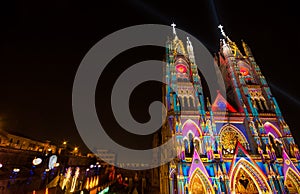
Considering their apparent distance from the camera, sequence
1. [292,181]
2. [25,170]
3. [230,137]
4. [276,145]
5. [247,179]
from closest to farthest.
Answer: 1. [25,170]
2. [292,181]
3. [247,179]
4. [276,145]
5. [230,137]

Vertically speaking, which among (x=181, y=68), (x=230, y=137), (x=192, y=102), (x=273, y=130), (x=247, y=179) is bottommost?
(x=247, y=179)

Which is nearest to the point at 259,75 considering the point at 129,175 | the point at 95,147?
the point at 129,175

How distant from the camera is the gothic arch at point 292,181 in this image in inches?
737

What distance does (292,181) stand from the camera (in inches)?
753

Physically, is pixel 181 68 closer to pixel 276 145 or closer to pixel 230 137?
pixel 230 137

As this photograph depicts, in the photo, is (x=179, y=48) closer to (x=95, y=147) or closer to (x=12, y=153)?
(x=12, y=153)

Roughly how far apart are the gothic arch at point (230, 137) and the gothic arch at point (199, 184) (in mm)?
5964

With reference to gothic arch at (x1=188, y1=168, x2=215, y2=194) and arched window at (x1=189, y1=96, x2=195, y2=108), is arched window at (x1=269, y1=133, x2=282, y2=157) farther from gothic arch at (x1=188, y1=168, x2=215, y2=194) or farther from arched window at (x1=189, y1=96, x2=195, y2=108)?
arched window at (x1=189, y1=96, x2=195, y2=108)

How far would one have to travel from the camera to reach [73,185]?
2391 cm

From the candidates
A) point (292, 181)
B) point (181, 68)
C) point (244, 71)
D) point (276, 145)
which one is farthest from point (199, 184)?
point (244, 71)

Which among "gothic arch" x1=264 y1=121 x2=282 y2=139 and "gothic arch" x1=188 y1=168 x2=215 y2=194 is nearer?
"gothic arch" x1=188 y1=168 x2=215 y2=194

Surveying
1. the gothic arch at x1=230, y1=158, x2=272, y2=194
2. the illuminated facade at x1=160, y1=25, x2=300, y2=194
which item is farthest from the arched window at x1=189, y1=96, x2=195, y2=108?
the gothic arch at x1=230, y1=158, x2=272, y2=194

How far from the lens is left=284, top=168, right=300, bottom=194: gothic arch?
61.4ft

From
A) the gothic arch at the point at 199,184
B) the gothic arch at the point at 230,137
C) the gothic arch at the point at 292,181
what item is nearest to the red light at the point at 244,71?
the gothic arch at the point at 230,137
